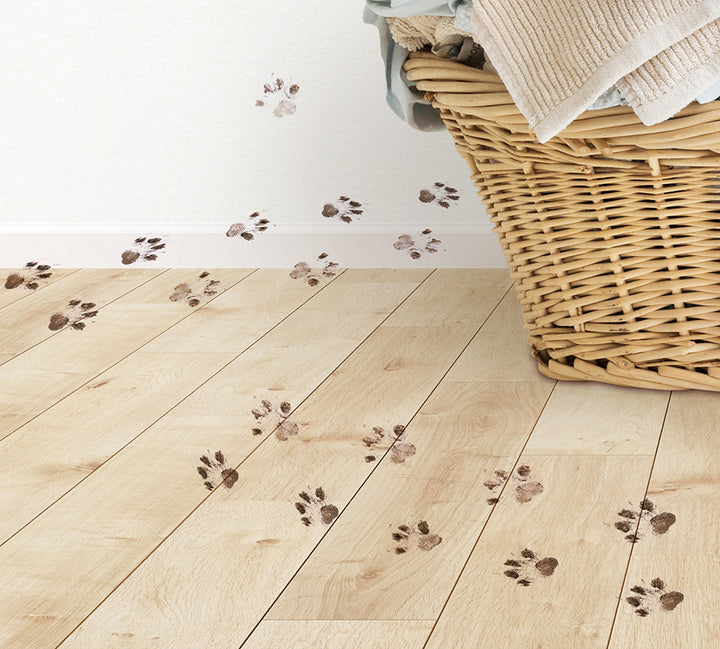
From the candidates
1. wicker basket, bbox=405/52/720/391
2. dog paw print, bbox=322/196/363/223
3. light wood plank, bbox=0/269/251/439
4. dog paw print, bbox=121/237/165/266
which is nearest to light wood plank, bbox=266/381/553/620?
wicker basket, bbox=405/52/720/391

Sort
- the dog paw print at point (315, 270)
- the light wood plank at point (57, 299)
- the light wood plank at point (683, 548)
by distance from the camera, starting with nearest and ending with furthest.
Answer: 1. the light wood plank at point (683, 548)
2. the light wood plank at point (57, 299)
3. the dog paw print at point (315, 270)

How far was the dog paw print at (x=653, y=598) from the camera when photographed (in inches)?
35.9

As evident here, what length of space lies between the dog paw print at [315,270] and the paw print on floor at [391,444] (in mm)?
793

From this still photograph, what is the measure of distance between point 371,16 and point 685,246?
1.80 ft

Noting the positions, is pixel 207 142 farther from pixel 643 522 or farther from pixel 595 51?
pixel 643 522

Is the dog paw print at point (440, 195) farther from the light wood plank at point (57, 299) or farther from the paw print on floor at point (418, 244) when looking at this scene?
the light wood plank at point (57, 299)

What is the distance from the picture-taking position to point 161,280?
216cm

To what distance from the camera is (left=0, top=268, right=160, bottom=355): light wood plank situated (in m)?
1.85

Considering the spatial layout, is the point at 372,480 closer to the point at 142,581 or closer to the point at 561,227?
the point at 142,581

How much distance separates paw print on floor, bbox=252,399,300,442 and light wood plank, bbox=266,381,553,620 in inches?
6.3

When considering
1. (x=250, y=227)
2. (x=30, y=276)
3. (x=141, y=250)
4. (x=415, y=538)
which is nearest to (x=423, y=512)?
(x=415, y=538)

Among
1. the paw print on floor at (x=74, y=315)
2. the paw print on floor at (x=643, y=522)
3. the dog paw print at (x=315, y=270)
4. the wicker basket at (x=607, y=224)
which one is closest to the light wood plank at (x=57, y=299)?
the paw print on floor at (x=74, y=315)

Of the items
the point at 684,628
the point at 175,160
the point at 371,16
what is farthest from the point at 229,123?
the point at 684,628

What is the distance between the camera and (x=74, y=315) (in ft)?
6.42
